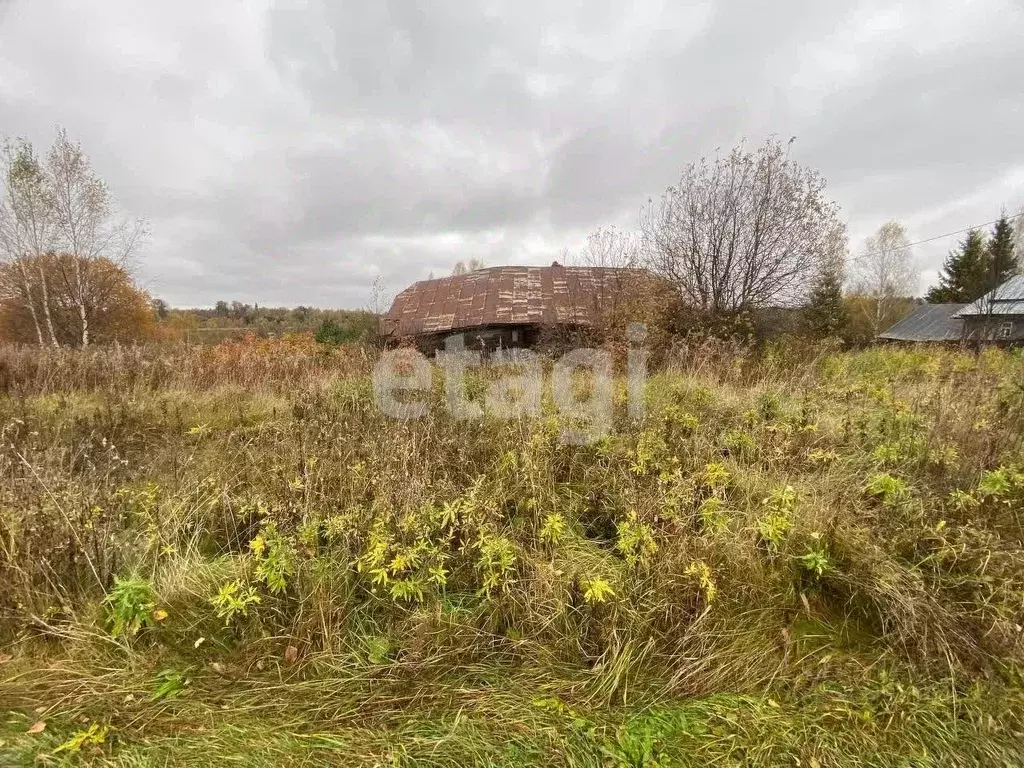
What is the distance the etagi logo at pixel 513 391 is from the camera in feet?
13.0

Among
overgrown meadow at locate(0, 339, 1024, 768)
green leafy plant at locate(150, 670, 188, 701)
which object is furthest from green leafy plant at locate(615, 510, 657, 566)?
green leafy plant at locate(150, 670, 188, 701)

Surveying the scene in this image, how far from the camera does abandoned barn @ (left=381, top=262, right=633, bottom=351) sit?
15.5 m

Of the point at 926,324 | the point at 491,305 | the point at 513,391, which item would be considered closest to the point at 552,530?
the point at 513,391

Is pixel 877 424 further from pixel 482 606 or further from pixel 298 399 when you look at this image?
pixel 298 399

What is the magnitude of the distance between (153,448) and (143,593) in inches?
98.9

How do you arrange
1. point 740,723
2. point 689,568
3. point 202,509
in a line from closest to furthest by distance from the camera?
1. point 740,723
2. point 689,568
3. point 202,509

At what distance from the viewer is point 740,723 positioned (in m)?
1.62

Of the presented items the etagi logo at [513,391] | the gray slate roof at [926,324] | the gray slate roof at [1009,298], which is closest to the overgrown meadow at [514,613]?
the etagi logo at [513,391]

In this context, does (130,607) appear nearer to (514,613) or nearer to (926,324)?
(514,613)

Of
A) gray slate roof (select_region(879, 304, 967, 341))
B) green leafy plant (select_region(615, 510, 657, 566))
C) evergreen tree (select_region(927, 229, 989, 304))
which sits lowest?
green leafy plant (select_region(615, 510, 657, 566))

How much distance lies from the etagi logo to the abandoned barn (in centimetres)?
641

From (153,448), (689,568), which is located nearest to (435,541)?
(689,568)

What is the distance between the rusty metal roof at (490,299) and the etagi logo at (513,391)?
7087 mm

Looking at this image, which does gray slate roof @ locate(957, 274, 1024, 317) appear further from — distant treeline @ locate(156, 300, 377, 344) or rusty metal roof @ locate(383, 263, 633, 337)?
distant treeline @ locate(156, 300, 377, 344)
